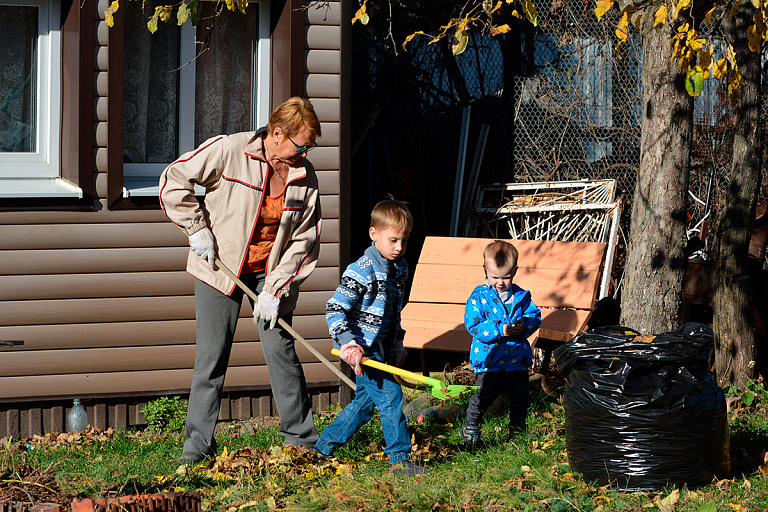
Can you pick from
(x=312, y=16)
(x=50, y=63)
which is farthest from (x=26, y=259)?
(x=312, y=16)

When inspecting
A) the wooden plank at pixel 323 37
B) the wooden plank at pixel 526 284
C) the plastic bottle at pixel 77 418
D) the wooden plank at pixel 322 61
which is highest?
the wooden plank at pixel 323 37

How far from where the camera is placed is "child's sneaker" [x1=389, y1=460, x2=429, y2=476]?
13.3 feet

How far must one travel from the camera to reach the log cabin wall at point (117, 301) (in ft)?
18.4

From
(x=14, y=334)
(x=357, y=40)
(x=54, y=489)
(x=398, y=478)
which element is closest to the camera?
(x=54, y=489)

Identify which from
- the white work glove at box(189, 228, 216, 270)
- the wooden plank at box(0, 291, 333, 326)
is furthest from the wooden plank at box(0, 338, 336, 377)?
the white work glove at box(189, 228, 216, 270)

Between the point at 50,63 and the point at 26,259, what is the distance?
4.43 ft

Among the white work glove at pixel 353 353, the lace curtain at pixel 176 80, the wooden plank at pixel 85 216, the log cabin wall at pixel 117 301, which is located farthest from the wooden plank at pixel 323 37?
the white work glove at pixel 353 353

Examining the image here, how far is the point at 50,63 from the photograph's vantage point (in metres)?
5.71

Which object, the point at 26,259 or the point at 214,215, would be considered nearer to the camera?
the point at 214,215

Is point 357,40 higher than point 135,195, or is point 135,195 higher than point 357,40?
point 357,40

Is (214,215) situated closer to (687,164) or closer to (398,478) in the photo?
(398,478)

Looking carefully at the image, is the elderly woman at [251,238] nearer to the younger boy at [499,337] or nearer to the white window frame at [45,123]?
the younger boy at [499,337]

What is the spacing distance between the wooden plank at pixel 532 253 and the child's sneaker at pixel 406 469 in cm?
306

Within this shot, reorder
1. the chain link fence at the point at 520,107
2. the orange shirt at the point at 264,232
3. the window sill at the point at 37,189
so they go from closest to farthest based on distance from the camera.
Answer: the orange shirt at the point at 264,232 → the window sill at the point at 37,189 → the chain link fence at the point at 520,107
